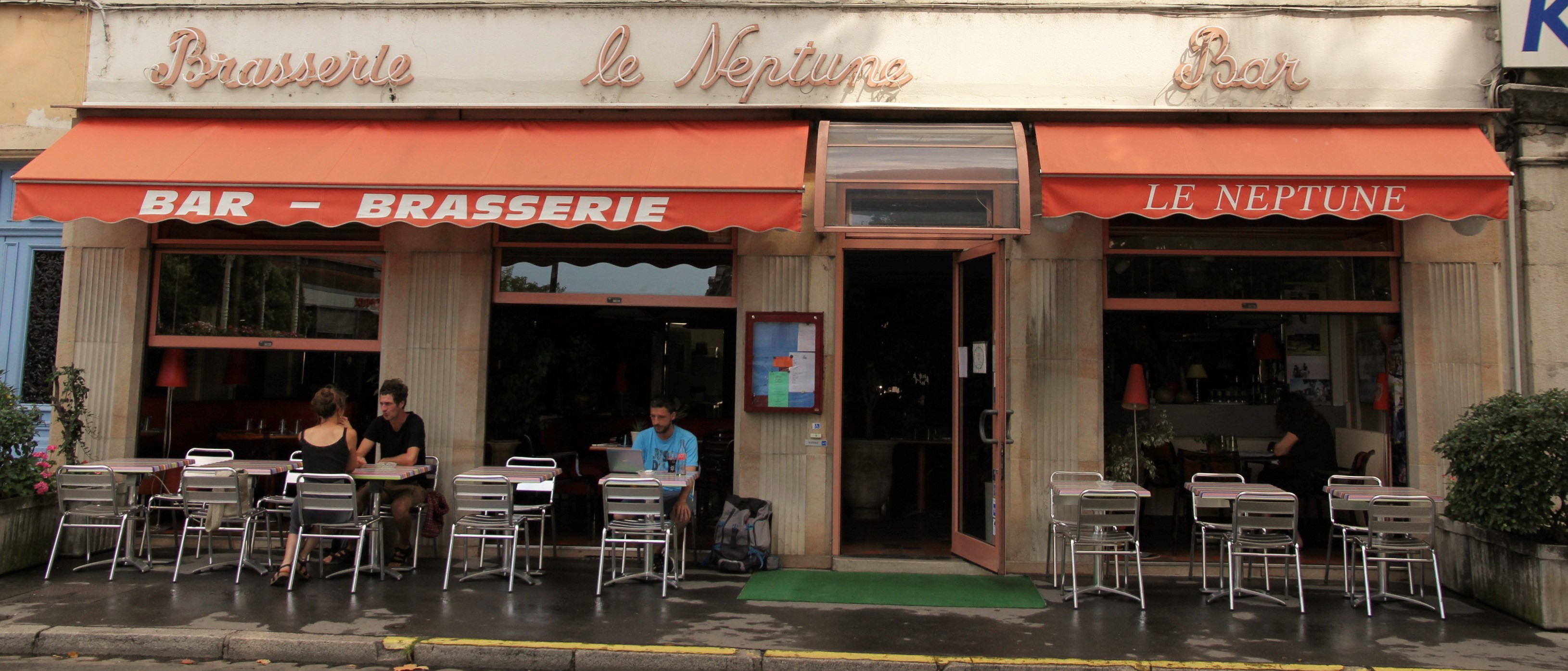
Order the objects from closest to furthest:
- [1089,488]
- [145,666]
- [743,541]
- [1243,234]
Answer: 1. [145,666]
2. [1089,488]
3. [743,541]
4. [1243,234]

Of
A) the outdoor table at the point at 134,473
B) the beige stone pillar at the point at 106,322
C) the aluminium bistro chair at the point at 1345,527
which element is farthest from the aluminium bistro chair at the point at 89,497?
the aluminium bistro chair at the point at 1345,527

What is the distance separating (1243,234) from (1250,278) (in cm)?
39

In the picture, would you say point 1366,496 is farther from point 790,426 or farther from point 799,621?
point 790,426

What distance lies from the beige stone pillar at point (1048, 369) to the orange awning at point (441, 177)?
2.15m

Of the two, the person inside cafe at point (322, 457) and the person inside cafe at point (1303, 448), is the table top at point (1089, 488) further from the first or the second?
the person inside cafe at point (322, 457)

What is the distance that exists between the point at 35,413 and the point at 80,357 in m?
0.81

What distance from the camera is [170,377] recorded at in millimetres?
8719

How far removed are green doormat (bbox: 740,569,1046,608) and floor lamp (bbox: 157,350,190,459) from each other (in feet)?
18.8

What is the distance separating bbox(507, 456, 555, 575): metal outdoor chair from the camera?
7.02m

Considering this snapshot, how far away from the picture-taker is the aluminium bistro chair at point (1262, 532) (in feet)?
21.6

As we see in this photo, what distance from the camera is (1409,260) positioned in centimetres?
776

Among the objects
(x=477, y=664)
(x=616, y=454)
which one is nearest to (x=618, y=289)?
(x=616, y=454)

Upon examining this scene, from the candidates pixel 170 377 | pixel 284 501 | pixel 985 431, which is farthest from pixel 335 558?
pixel 985 431

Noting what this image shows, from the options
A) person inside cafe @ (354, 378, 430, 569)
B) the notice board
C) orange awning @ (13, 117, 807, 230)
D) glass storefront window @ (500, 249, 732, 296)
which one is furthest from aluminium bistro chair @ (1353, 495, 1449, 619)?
person inside cafe @ (354, 378, 430, 569)
